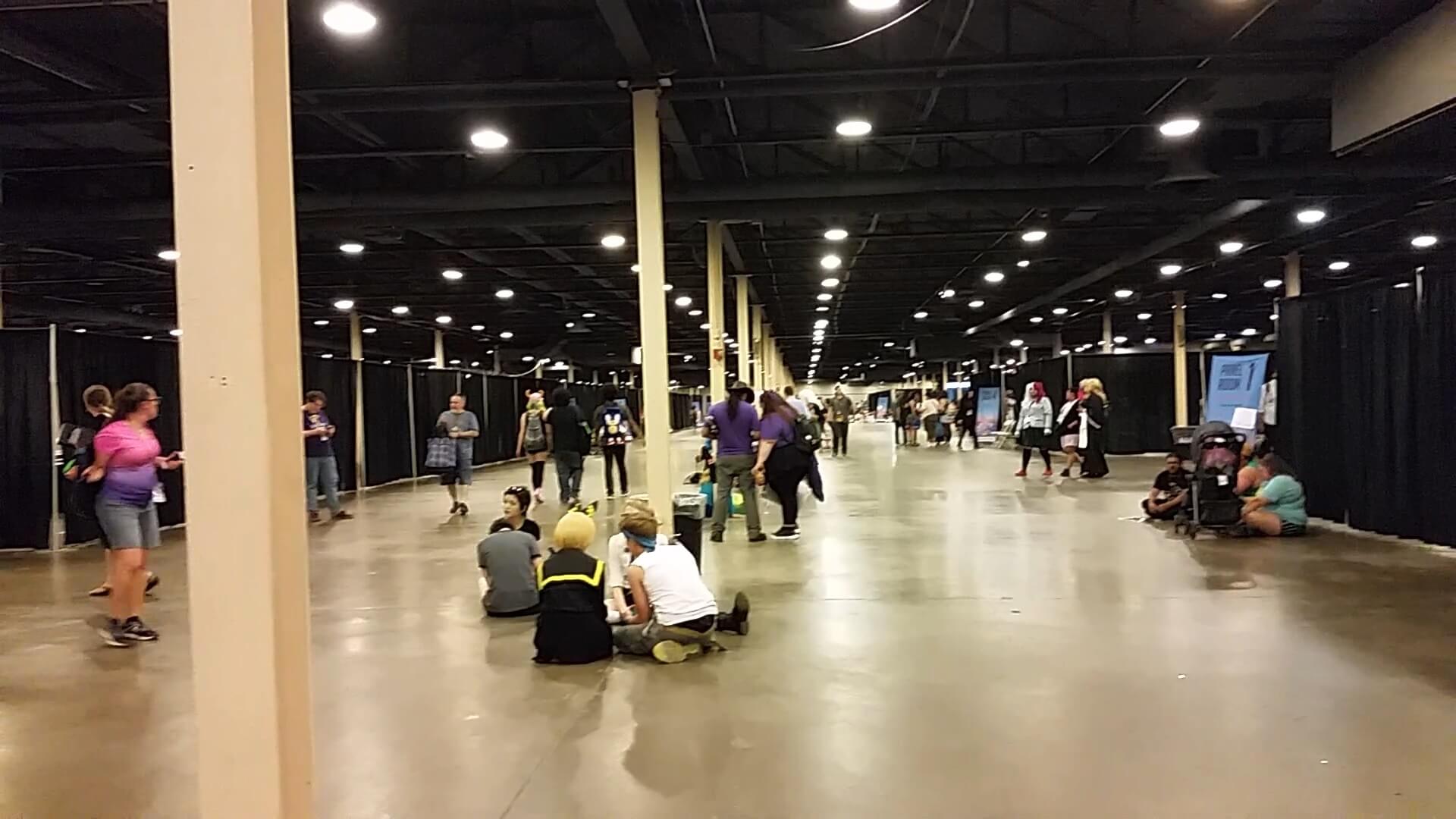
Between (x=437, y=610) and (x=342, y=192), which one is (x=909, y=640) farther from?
(x=342, y=192)

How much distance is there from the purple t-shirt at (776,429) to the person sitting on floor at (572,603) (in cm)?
485

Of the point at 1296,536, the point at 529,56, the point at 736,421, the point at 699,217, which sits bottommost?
the point at 1296,536

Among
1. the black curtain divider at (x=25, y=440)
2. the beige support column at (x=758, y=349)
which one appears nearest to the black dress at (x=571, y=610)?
the black curtain divider at (x=25, y=440)

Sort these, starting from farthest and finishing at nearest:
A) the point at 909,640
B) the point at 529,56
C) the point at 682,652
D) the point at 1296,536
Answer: the point at 1296,536 → the point at 529,56 → the point at 909,640 → the point at 682,652

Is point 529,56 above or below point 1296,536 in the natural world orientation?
above

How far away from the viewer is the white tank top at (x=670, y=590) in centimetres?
609

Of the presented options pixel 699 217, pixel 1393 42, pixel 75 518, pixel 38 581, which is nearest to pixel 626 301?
pixel 699 217

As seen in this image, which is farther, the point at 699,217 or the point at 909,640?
the point at 699,217

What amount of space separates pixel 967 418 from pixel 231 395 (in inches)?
1304

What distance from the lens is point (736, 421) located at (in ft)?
35.1

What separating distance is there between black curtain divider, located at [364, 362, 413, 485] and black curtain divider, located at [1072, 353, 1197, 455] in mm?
16860

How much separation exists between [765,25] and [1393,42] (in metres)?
5.46

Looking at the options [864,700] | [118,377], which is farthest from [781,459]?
[118,377]

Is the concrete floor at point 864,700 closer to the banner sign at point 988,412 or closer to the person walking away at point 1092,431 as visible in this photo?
the person walking away at point 1092,431
